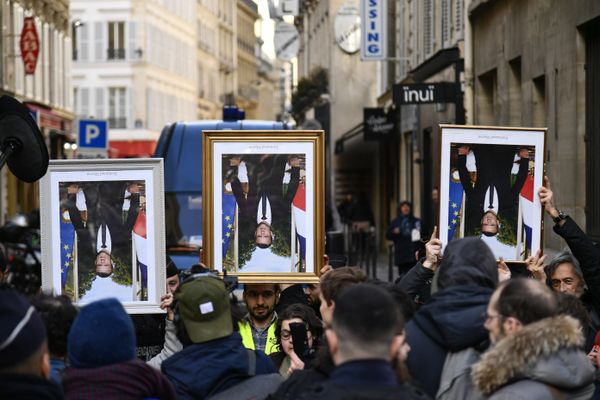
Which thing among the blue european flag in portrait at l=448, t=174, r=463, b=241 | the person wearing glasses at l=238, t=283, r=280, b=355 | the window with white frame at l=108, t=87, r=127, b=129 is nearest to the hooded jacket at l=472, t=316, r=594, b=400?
the person wearing glasses at l=238, t=283, r=280, b=355

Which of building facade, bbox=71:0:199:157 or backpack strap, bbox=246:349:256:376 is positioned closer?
backpack strap, bbox=246:349:256:376

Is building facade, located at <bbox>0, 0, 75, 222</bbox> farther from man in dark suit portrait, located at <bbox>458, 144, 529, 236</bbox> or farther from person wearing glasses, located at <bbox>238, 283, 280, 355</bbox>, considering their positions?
man in dark suit portrait, located at <bbox>458, 144, 529, 236</bbox>

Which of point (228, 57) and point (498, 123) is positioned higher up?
point (228, 57)

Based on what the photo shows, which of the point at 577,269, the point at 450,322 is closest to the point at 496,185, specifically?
the point at 577,269

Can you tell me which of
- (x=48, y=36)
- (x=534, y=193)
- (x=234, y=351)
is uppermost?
(x=48, y=36)

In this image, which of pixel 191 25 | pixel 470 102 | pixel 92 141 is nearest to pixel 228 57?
pixel 191 25

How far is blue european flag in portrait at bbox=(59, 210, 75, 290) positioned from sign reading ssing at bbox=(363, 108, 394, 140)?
26040mm

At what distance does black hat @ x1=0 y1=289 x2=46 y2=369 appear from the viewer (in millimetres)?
4449

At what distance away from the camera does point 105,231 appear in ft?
26.8

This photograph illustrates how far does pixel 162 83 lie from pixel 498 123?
188 ft

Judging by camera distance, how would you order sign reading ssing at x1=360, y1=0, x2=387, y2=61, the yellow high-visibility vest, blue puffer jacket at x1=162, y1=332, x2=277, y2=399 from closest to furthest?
1. blue puffer jacket at x1=162, y1=332, x2=277, y2=399
2. the yellow high-visibility vest
3. sign reading ssing at x1=360, y1=0, x2=387, y2=61

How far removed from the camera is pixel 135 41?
2879 inches

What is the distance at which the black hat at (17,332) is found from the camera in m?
4.45

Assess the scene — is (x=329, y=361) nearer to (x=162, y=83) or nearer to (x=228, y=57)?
(x=162, y=83)
